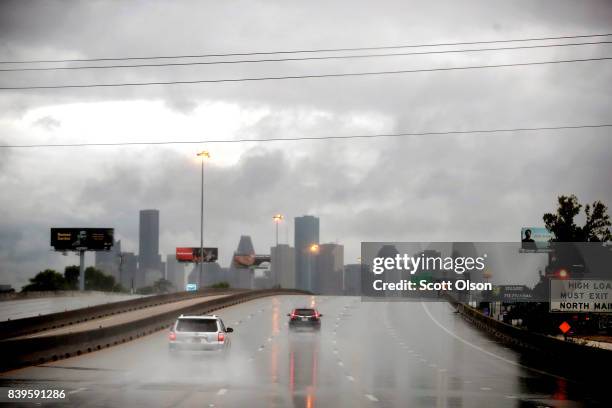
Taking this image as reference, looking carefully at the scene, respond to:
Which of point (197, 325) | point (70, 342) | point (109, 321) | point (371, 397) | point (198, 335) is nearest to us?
point (371, 397)

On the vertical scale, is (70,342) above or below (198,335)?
below

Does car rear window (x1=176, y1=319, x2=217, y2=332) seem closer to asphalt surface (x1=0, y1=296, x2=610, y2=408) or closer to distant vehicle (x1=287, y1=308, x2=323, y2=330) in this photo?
asphalt surface (x1=0, y1=296, x2=610, y2=408)

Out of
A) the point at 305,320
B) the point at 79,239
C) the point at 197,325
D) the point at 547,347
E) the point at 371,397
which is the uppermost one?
the point at 79,239

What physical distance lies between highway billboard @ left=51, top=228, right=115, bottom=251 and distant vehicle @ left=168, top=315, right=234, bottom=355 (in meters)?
113

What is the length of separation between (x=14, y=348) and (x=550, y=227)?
78753 mm

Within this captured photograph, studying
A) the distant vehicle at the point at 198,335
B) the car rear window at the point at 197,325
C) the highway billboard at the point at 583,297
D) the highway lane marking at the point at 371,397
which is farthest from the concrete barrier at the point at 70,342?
the highway billboard at the point at 583,297

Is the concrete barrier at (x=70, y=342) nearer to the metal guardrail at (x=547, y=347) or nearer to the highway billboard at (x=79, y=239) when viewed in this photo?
the metal guardrail at (x=547, y=347)

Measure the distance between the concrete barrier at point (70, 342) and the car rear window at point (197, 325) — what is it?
479cm

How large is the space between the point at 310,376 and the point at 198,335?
17.6 feet

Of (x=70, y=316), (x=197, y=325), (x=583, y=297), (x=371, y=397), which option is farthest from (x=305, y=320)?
(x=371, y=397)

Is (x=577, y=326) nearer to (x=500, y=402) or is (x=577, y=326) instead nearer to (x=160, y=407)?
(x=500, y=402)

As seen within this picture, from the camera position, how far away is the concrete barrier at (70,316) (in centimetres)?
5134

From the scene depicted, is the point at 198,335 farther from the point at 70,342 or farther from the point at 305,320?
the point at 305,320

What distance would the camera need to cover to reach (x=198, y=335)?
34094mm
